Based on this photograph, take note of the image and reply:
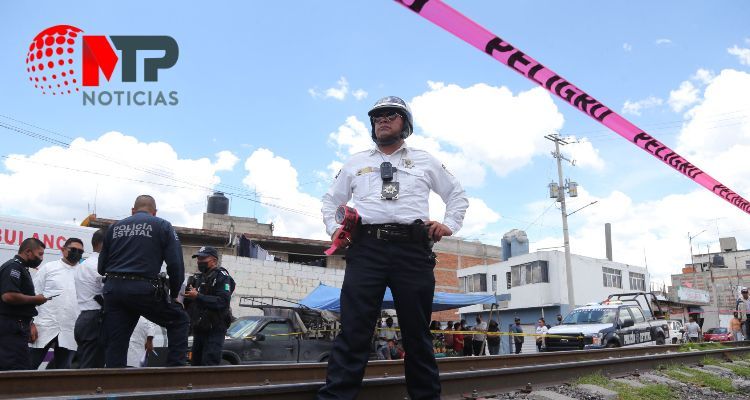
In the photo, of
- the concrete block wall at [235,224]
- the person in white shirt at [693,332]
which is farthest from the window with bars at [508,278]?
the person in white shirt at [693,332]

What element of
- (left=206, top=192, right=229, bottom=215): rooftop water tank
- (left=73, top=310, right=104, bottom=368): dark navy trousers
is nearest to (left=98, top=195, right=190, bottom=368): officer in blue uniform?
(left=73, top=310, right=104, bottom=368): dark navy trousers

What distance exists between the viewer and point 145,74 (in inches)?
507

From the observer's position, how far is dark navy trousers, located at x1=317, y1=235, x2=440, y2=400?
309 cm

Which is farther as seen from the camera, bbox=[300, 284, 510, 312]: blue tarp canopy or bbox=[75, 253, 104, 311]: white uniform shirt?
bbox=[300, 284, 510, 312]: blue tarp canopy

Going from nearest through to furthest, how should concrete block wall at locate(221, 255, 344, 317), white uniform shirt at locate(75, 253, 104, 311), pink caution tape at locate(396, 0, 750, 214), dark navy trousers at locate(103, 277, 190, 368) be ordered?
dark navy trousers at locate(103, 277, 190, 368), pink caution tape at locate(396, 0, 750, 214), white uniform shirt at locate(75, 253, 104, 311), concrete block wall at locate(221, 255, 344, 317)

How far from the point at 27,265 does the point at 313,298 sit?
10283 mm

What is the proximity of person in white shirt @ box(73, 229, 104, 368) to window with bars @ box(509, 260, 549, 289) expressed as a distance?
132ft

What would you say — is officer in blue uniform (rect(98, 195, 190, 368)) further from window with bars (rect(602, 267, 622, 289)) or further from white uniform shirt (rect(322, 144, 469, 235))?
window with bars (rect(602, 267, 622, 289))

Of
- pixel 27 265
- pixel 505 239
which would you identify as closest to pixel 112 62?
pixel 27 265

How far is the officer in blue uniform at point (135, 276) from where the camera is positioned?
14.5 feet

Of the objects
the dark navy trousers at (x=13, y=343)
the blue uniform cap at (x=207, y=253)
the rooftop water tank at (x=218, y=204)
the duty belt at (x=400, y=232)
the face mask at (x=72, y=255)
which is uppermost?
the rooftop water tank at (x=218, y=204)

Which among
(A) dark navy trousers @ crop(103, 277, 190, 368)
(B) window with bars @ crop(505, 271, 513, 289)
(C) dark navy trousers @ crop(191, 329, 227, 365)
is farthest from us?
(B) window with bars @ crop(505, 271, 513, 289)

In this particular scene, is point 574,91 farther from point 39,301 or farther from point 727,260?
point 727,260

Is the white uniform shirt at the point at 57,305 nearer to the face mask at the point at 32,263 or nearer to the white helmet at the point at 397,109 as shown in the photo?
the face mask at the point at 32,263
